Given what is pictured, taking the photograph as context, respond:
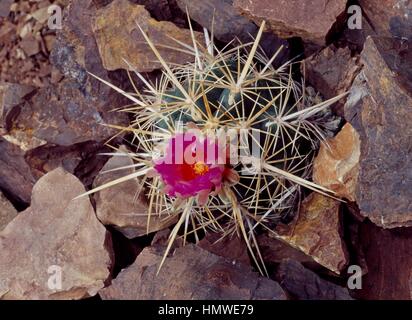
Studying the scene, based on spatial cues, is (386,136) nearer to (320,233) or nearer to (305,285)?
(320,233)

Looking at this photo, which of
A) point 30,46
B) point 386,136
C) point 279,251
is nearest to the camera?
point 386,136

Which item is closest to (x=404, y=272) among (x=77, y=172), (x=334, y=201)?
(x=334, y=201)

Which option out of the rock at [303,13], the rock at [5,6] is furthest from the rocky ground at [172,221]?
the rock at [5,6]

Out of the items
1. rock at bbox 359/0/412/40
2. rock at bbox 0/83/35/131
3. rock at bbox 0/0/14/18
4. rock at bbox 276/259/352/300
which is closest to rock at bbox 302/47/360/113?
rock at bbox 359/0/412/40

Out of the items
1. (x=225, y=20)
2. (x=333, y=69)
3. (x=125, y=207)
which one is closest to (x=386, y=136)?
(x=333, y=69)

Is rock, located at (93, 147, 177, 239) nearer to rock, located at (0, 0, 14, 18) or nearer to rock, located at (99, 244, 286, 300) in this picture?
rock, located at (99, 244, 286, 300)
